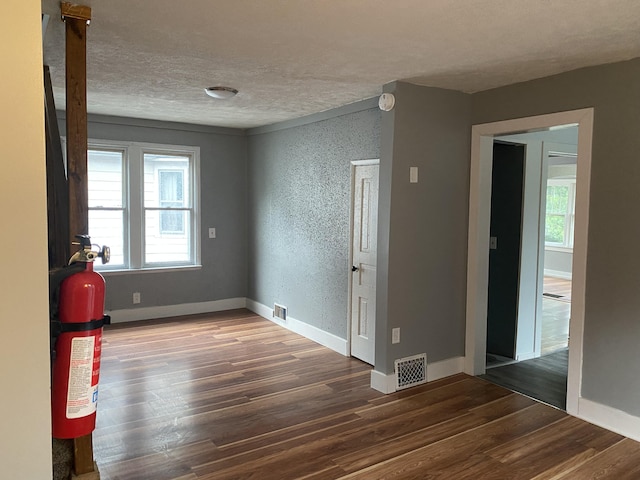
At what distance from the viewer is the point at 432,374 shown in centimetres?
404

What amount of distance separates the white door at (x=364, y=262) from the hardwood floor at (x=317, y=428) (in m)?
0.21

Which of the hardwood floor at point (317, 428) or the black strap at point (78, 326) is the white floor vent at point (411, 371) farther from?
the black strap at point (78, 326)

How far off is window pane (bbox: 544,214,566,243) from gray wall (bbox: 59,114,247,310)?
7.25 metres

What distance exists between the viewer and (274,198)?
589 centimetres

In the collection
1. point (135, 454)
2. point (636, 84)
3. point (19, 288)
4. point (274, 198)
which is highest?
point (636, 84)

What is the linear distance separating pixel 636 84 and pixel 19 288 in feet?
11.3

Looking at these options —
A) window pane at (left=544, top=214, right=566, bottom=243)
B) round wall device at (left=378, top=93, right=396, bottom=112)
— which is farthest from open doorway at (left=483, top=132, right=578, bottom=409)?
window pane at (left=544, top=214, right=566, bottom=243)

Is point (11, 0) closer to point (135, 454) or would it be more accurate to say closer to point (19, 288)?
point (19, 288)

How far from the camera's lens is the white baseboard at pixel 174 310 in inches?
229

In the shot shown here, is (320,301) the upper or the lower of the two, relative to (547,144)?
lower

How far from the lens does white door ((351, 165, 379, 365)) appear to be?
4.36m

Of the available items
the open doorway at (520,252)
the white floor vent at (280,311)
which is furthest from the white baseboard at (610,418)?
the white floor vent at (280,311)

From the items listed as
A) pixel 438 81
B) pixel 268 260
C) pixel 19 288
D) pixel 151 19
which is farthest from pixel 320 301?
pixel 19 288

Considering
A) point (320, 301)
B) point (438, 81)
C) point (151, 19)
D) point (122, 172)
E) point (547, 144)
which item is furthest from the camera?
point (122, 172)
